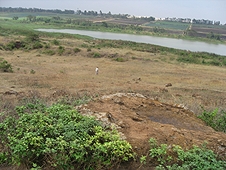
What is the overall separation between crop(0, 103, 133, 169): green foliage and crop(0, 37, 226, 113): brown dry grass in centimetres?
467

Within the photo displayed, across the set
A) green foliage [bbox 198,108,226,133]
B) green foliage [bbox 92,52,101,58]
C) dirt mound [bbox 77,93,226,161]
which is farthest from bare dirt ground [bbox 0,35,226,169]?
green foliage [bbox 92,52,101,58]

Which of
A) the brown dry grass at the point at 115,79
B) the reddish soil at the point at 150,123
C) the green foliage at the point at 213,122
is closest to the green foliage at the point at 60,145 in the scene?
the reddish soil at the point at 150,123

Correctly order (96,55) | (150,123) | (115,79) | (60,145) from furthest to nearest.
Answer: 1. (96,55)
2. (115,79)
3. (150,123)
4. (60,145)

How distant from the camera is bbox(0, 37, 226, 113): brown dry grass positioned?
1106cm

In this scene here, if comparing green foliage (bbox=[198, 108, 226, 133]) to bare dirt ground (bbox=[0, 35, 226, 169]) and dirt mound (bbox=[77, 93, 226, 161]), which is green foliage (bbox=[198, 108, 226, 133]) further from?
bare dirt ground (bbox=[0, 35, 226, 169])

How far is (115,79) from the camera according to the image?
15289 mm

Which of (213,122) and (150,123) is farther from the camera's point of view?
(213,122)

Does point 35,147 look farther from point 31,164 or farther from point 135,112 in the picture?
point 135,112

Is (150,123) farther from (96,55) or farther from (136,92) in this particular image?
(96,55)

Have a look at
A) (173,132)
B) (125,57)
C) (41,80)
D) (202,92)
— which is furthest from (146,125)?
(125,57)

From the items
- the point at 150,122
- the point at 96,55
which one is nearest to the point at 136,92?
the point at 150,122

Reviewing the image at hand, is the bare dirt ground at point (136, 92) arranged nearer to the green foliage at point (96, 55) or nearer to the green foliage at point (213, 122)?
the green foliage at point (213, 122)

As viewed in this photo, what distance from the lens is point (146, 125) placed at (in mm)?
4992

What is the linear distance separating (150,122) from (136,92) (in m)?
5.86
